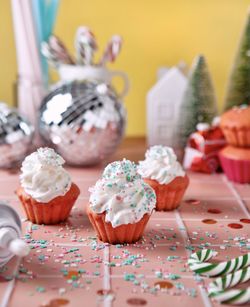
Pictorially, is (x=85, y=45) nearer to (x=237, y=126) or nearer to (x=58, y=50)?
(x=58, y=50)

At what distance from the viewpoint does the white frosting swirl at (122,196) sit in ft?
3.37

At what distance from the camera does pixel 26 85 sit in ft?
5.40

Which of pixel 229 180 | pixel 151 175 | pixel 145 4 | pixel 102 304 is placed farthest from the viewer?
pixel 145 4

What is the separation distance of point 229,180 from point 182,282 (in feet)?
1.96

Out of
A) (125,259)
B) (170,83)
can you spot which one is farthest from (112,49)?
(125,259)

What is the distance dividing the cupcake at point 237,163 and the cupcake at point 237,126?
0.06ft

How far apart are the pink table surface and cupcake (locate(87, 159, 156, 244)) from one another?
0.02 meters

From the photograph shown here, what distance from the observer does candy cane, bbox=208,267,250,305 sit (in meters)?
0.85

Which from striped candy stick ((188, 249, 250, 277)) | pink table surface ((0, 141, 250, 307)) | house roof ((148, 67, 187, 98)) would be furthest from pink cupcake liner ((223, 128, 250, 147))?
striped candy stick ((188, 249, 250, 277))

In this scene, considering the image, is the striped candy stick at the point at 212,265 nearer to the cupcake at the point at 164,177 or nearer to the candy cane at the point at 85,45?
the cupcake at the point at 164,177

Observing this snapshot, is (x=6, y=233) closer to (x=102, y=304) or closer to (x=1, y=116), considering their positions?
(x=102, y=304)

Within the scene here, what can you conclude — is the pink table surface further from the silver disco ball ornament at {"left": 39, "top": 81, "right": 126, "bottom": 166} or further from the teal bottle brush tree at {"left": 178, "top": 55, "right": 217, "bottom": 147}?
the teal bottle brush tree at {"left": 178, "top": 55, "right": 217, "bottom": 147}

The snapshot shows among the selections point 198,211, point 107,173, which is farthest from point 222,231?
point 107,173

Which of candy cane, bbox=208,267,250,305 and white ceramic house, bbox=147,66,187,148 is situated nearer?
candy cane, bbox=208,267,250,305
